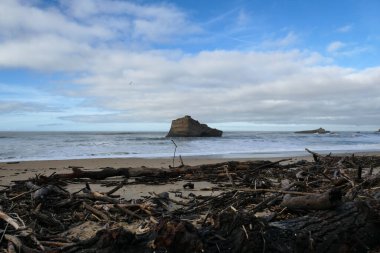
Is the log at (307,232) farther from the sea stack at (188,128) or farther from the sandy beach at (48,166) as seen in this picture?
the sea stack at (188,128)

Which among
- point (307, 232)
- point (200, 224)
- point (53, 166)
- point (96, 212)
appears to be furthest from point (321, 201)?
point (53, 166)

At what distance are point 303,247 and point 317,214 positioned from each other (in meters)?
0.45

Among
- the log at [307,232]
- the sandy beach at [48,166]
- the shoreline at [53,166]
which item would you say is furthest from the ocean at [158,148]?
the log at [307,232]

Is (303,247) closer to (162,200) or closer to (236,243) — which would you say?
(236,243)

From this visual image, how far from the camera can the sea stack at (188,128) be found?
168ft

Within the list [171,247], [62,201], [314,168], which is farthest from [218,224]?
[314,168]

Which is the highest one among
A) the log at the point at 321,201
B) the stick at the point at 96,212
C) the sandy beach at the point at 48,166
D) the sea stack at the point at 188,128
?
the sea stack at the point at 188,128

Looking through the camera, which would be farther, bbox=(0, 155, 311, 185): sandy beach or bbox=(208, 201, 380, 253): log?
bbox=(0, 155, 311, 185): sandy beach

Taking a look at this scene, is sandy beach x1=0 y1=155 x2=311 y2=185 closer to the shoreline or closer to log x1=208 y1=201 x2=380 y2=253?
the shoreline

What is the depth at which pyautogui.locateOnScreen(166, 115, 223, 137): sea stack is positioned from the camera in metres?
51.2

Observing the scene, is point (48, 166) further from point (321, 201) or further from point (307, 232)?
point (307, 232)

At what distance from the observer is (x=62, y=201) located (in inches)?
183

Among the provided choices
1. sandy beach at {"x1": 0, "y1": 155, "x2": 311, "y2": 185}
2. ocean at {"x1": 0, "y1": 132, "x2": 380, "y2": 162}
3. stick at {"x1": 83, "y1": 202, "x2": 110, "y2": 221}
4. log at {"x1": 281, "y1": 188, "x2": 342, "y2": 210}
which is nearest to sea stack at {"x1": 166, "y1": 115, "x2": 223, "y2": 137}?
ocean at {"x1": 0, "y1": 132, "x2": 380, "y2": 162}

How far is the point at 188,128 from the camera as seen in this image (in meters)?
51.1
